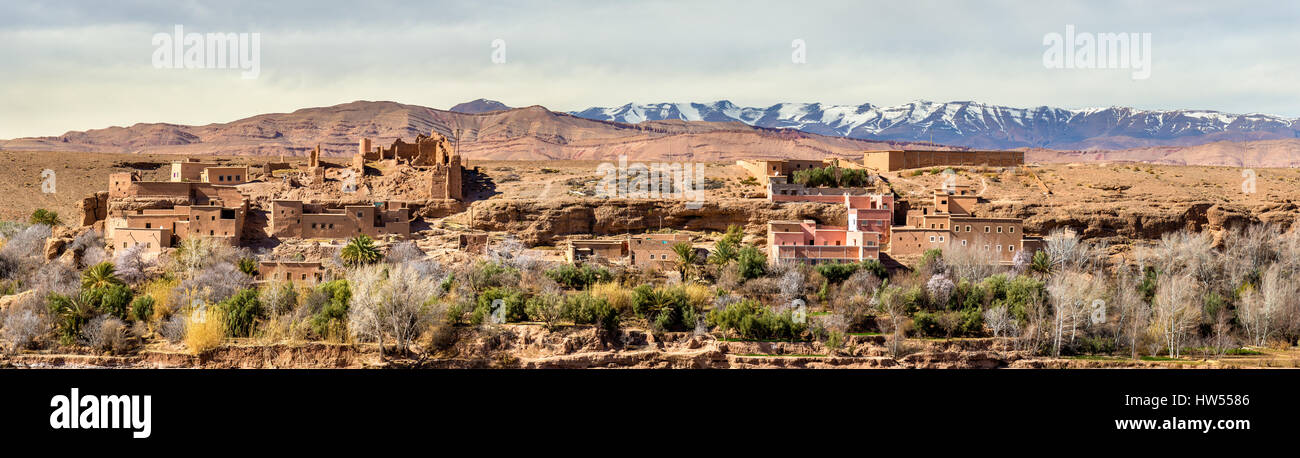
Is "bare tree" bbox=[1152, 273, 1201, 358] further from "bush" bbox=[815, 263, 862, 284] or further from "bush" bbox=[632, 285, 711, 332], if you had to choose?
"bush" bbox=[632, 285, 711, 332]

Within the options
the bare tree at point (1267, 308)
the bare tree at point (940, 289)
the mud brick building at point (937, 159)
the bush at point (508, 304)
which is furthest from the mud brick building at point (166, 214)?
the bare tree at point (1267, 308)

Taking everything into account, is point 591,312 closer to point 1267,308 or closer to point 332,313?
point 332,313

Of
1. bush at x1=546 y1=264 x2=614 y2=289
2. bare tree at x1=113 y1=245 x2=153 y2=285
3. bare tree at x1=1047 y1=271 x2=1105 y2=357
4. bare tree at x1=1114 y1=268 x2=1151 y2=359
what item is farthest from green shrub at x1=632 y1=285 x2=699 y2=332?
bare tree at x1=113 y1=245 x2=153 y2=285

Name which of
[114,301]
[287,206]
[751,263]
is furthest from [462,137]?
[114,301]

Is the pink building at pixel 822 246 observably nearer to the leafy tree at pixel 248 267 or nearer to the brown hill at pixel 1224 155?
the leafy tree at pixel 248 267

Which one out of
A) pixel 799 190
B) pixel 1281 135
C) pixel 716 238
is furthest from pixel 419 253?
pixel 1281 135
